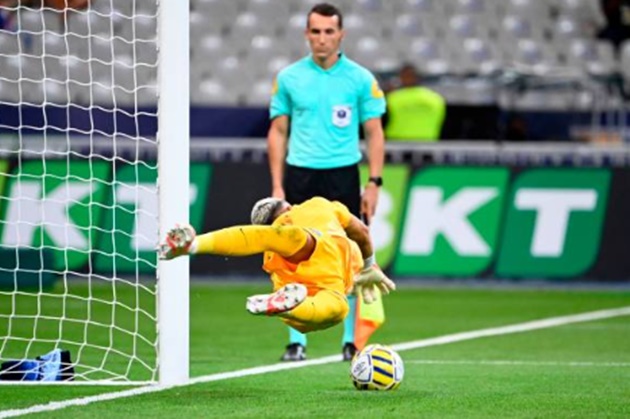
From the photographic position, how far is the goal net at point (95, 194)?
27.0 feet

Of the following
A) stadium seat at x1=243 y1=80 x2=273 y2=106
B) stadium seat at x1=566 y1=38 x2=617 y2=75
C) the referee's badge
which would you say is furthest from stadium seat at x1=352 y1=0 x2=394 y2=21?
the referee's badge

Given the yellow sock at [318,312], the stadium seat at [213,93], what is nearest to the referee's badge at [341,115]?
the yellow sock at [318,312]

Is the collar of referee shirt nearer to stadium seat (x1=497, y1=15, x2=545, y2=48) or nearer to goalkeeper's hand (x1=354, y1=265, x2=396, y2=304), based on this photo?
goalkeeper's hand (x1=354, y1=265, x2=396, y2=304)

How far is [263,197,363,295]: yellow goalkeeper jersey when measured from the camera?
7898 mm

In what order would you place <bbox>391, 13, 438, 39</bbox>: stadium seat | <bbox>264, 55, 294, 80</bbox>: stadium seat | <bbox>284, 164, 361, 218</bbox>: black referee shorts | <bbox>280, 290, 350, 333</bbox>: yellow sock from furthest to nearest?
<bbox>391, 13, 438, 39</bbox>: stadium seat → <bbox>264, 55, 294, 80</bbox>: stadium seat → <bbox>284, 164, 361, 218</bbox>: black referee shorts → <bbox>280, 290, 350, 333</bbox>: yellow sock

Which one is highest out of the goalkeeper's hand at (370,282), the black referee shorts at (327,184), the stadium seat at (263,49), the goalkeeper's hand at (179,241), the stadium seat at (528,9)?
the stadium seat at (528,9)

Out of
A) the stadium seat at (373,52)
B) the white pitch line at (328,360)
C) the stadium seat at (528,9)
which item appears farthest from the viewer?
the stadium seat at (528,9)

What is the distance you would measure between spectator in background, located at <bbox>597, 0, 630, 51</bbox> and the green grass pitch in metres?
6.30

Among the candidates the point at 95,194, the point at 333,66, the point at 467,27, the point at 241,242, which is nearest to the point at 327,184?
the point at 333,66

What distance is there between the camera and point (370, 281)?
336 inches

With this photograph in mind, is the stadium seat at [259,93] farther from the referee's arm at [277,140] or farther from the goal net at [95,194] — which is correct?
the referee's arm at [277,140]

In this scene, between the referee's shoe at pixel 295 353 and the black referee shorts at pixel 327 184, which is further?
the black referee shorts at pixel 327 184

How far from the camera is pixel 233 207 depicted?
16.4m

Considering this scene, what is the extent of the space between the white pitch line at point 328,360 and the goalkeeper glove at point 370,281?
0.87 meters
